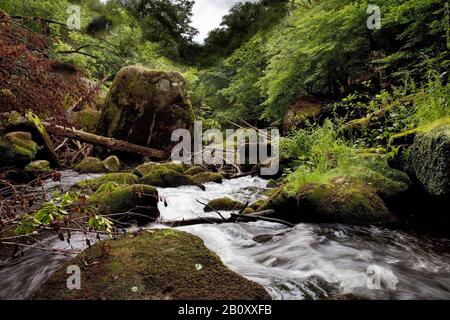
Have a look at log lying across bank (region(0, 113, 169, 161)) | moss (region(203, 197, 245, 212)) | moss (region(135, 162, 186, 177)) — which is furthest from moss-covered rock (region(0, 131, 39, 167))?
moss (region(203, 197, 245, 212))

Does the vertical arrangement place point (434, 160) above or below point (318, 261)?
above

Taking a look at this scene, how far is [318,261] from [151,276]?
187 centimetres

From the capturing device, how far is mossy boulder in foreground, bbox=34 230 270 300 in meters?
2.09

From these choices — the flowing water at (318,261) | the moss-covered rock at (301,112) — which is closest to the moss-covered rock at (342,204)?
the flowing water at (318,261)

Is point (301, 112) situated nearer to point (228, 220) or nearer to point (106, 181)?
point (106, 181)

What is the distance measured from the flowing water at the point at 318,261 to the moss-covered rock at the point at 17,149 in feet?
14.7

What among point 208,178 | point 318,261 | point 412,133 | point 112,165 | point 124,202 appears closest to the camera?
point 318,261

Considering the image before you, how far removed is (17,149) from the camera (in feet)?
24.9

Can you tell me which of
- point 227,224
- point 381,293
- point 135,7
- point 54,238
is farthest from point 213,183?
point 135,7

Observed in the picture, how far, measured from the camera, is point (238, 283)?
2.22 m

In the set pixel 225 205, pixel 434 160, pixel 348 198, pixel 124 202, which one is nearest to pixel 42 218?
pixel 124 202

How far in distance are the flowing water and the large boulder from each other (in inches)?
291

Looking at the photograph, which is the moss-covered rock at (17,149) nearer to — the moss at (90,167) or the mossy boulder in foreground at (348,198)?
the moss at (90,167)
